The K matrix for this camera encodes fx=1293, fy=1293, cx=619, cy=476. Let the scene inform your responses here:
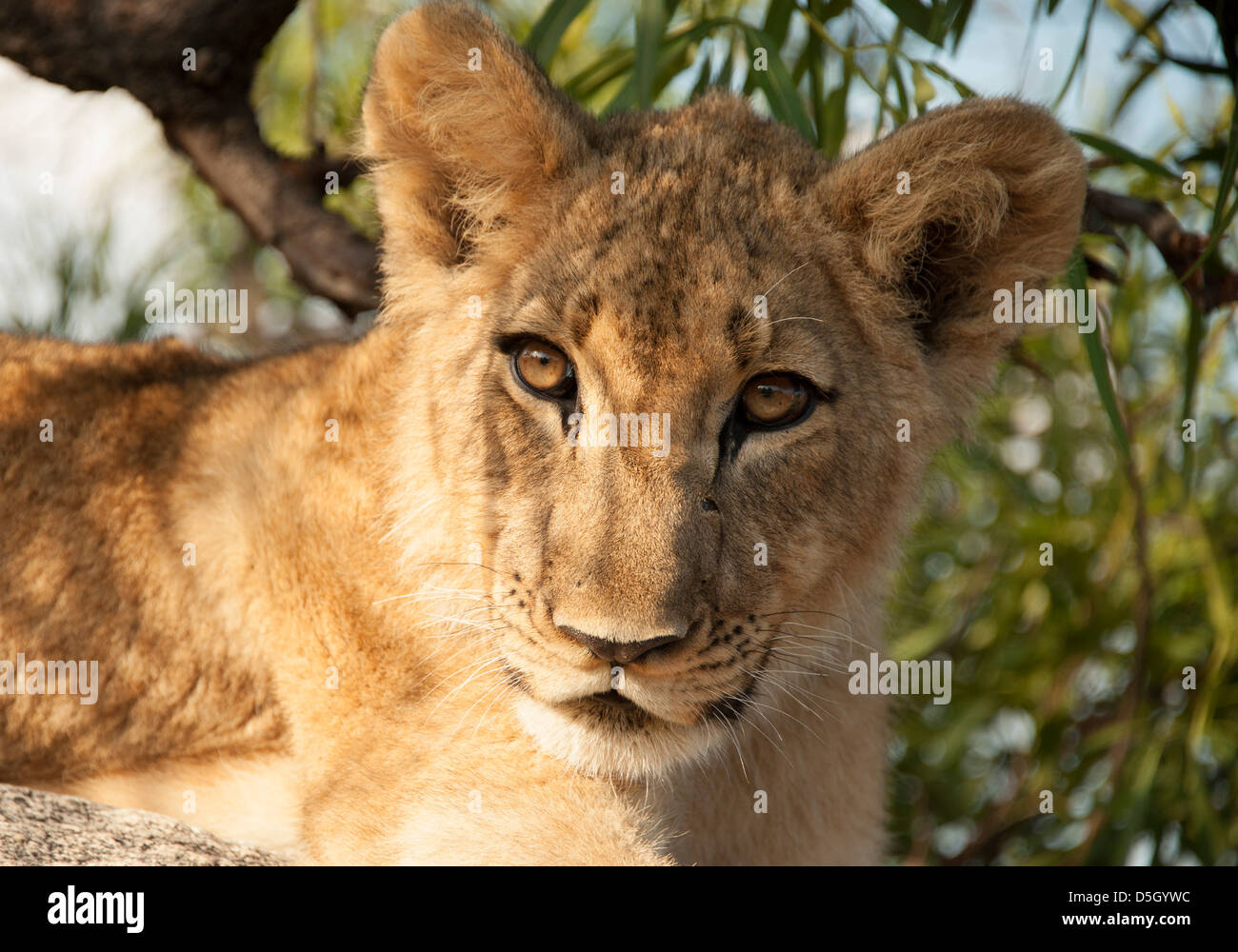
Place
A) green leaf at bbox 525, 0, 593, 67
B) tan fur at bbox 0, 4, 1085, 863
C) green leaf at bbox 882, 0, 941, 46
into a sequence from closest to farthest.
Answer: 1. tan fur at bbox 0, 4, 1085, 863
2. green leaf at bbox 882, 0, 941, 46
3. green leaf at bbox 525, 0, 593, 67

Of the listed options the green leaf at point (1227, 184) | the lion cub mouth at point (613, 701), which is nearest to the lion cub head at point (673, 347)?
the lion cub mouth at point (613, 701)

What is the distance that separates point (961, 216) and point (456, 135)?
4.50 ft

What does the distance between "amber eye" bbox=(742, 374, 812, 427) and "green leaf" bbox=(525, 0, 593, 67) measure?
75.7 inches

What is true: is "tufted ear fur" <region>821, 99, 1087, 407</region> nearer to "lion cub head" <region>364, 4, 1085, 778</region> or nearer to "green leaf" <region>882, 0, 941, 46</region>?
"lion cub head" <region>364, 4, 1085, 778</region>

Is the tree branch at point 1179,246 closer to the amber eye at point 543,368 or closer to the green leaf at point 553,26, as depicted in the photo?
the green leaf at point 553,26

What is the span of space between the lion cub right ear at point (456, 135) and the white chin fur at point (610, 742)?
1.32 m

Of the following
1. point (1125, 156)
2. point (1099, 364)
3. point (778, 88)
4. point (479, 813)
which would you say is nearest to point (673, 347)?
point (479, 813)

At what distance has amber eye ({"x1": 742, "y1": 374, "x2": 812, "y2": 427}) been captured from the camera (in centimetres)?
311

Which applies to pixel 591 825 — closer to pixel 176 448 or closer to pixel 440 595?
pixel 440 595

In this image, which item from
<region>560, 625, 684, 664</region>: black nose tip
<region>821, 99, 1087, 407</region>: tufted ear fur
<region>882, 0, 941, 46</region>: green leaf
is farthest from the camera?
<region>882, 0, 941, 46</region>: green leaf

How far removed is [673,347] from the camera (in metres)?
2.99

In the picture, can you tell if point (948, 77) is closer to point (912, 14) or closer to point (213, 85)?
point (912, 14)

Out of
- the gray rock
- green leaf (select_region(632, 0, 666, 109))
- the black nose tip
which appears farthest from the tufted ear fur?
the gray rock

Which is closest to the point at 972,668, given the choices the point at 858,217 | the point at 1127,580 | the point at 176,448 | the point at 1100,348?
the point at 1127,580
